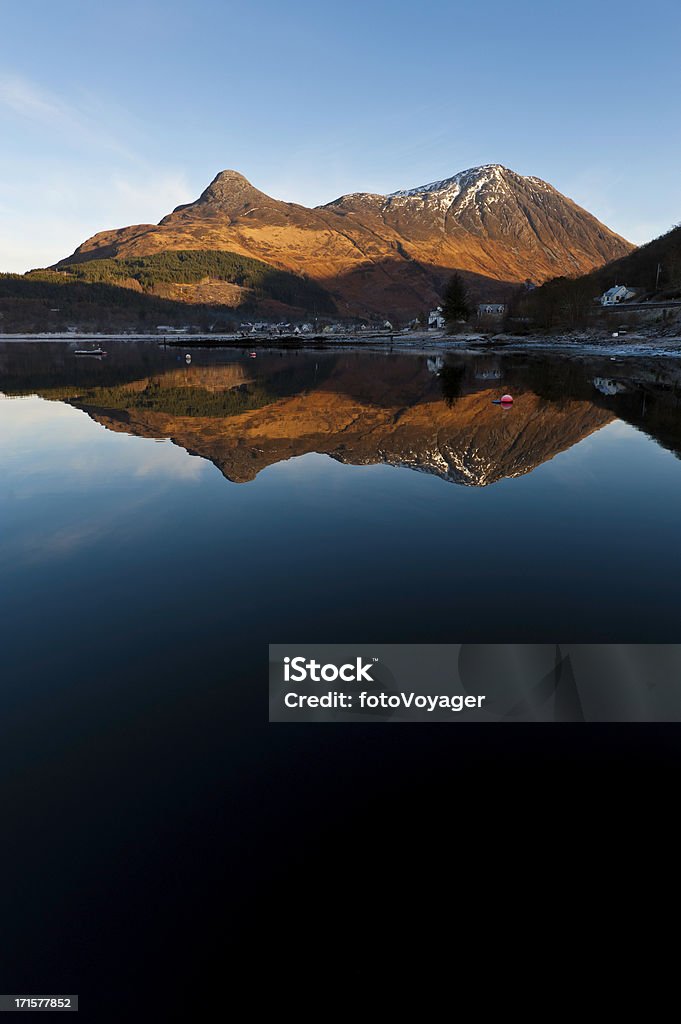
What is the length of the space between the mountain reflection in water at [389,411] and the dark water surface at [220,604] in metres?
0.37

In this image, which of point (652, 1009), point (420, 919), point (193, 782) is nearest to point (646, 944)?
point (652, 1009)

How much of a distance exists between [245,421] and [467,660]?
24.9m

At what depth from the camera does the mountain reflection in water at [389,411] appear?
2183cm

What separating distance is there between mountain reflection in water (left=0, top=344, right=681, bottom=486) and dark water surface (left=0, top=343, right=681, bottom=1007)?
1.22ft

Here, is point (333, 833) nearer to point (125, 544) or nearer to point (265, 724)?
point (265, 724)

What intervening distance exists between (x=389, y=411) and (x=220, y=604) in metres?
25.4

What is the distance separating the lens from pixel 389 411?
33.3 m

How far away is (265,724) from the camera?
6887 millimetres

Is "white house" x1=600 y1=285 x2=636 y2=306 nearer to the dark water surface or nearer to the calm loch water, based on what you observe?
the calm loch water

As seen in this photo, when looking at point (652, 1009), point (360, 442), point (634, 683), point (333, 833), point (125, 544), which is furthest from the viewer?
point (360, 442)

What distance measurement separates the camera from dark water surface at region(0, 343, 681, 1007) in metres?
4.96
